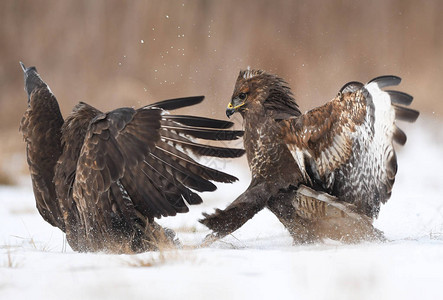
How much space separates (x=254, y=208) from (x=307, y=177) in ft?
1.48

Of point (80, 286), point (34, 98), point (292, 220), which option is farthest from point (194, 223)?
point (80, 286)

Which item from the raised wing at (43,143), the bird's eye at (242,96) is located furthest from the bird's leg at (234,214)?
the raised wing at (43,143)

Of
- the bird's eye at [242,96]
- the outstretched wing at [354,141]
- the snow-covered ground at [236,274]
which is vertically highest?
the bird's eye at [242,96]

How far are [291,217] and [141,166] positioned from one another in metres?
1.20

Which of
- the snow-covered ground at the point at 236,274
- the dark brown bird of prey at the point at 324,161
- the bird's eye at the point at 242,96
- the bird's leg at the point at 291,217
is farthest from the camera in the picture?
the bird's eye at the point at 242,96

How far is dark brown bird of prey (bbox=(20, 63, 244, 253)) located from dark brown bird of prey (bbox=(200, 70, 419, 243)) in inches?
9.4

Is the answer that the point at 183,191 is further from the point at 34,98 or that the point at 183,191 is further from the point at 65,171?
the point at 34,98

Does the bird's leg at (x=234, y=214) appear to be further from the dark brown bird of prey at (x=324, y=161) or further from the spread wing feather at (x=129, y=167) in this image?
the spread wing feather at (x=129, y=167)

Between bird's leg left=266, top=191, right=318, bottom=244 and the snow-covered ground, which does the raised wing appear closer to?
the snow-covered ground

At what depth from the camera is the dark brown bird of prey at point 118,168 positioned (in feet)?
12.7

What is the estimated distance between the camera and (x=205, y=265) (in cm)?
320

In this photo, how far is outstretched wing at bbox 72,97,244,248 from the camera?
152 inches

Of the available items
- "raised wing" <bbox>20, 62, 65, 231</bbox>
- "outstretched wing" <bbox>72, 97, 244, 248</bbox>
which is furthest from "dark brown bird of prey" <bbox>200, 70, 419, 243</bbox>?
"raised wing" <bbox>20, 62, 65, 231</bbox>

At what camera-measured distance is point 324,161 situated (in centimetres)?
414
